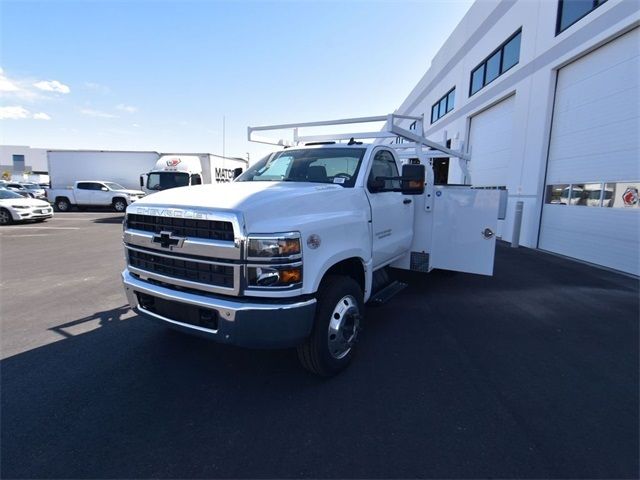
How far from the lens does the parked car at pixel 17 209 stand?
1398cm

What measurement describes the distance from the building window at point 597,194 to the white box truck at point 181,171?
1211 cm

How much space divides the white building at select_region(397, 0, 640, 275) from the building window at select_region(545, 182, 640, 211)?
24 mm

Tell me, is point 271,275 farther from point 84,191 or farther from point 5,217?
point 84,191

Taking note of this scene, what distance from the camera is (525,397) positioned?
2.96 m

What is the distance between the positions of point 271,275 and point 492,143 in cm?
1390

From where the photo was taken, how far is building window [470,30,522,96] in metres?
12.2

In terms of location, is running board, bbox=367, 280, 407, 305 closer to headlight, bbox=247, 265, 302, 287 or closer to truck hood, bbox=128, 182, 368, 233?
truck hood, bbox=128, 182, 368, 233

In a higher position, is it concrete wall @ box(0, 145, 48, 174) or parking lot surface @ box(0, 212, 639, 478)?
concrete wall @ box(0, 145, 48, 174)

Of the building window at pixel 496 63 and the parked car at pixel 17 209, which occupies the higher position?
the building window at pixel 496 63

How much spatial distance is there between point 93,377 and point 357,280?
2582mm

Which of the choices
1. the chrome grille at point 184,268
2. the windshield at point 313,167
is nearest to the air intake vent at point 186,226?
the chrome grille at point 184,268

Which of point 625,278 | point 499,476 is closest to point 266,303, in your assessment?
point 499,476

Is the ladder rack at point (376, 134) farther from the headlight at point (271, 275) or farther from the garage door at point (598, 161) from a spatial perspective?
the garage door at point (598, 161)

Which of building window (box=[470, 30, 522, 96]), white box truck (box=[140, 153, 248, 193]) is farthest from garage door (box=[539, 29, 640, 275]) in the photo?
white box truck (box=[140, 153, 248, 193])
